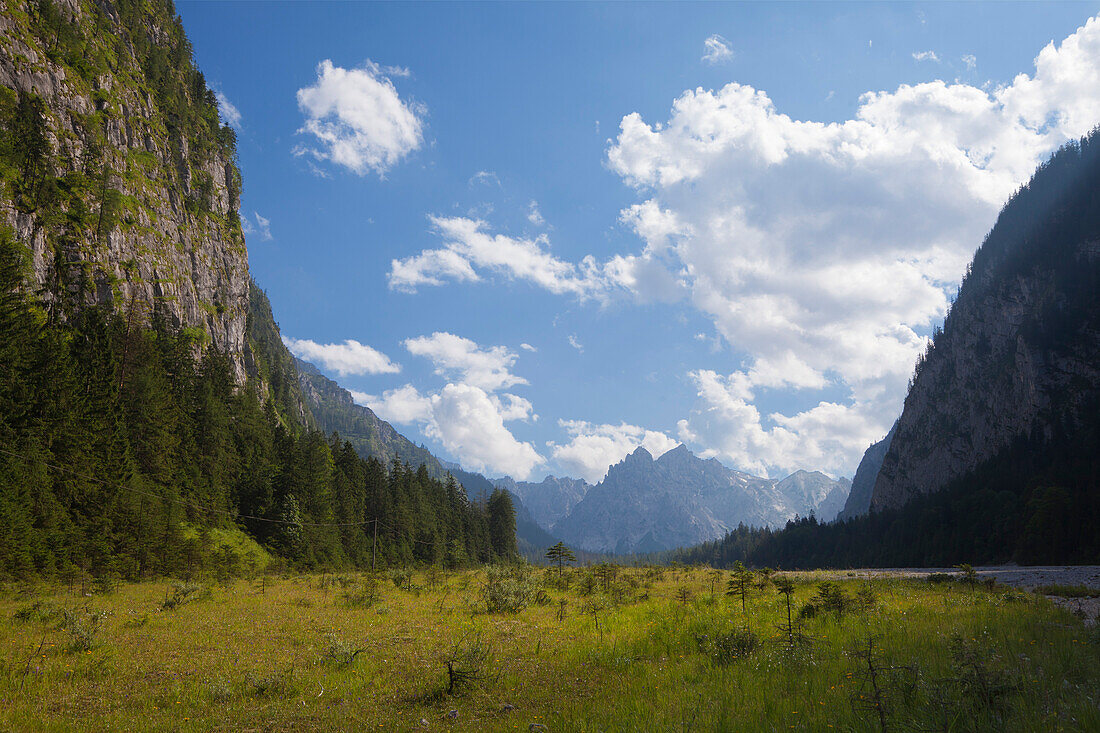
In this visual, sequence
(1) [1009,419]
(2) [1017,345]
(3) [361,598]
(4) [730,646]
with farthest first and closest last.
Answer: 1. (2) [1017,345]
2. (1) [1009,419]
3. (3) [361,598]
4. (4) [730,646]

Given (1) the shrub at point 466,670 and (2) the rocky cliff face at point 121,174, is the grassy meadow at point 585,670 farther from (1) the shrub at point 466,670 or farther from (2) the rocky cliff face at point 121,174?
(2) the rocky cliff face at point 121,174

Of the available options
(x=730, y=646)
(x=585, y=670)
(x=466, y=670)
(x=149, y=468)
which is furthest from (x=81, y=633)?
(x=149, y=468)

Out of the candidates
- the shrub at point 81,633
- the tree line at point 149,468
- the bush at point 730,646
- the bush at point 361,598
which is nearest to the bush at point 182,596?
the bush at point 361,598

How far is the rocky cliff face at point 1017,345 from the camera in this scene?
123 m

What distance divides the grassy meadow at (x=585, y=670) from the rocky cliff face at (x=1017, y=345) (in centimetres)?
15277

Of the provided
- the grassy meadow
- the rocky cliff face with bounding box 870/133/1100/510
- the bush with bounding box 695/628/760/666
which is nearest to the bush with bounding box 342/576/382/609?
the grassy meadow

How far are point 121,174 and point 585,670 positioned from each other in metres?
99.7

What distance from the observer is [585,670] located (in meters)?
11.6

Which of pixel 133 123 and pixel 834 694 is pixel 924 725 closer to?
pixel 834 694

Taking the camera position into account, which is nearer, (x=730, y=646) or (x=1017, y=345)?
(x=730, y=646)

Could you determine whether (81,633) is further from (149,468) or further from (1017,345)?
(1017,345)

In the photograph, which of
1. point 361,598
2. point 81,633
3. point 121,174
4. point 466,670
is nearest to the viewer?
point 466,670

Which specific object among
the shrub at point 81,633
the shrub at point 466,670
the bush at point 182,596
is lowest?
the bush at point 182,596

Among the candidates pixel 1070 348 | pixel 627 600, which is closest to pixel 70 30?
pixel 627 600
